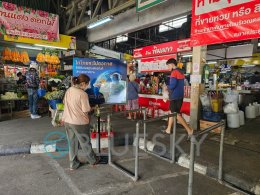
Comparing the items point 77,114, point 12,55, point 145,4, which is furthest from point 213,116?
point 12,55

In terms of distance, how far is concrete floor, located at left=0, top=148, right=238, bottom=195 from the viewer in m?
2.84

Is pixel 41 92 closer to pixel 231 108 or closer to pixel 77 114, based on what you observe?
pixel 77 114

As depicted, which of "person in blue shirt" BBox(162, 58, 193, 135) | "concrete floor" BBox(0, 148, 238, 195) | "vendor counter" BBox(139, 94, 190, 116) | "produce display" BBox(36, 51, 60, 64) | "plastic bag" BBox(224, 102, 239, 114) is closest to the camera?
"concrete floor" BBox(0, 148, 238, 195)

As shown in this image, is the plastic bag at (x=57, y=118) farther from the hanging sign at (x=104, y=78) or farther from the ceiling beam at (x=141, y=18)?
the ceiling beam at (x=141, y=18)

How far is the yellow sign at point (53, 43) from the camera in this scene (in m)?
7.63

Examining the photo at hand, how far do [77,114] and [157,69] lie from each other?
5291mm

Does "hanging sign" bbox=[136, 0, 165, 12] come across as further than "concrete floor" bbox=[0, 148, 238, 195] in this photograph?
Yes

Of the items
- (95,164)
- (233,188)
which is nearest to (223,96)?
(233,188)

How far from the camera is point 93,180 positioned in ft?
10.3

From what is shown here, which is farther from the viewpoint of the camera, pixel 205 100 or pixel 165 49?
pixel 165 49

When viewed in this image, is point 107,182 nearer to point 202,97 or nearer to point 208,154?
point 208,154

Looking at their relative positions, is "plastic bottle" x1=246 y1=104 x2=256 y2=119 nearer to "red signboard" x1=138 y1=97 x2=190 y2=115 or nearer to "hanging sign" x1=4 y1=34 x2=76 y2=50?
"red signboard" x1=138 y1=97 x2=190 y2=115

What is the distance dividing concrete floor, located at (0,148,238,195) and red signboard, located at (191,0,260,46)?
9.95ft

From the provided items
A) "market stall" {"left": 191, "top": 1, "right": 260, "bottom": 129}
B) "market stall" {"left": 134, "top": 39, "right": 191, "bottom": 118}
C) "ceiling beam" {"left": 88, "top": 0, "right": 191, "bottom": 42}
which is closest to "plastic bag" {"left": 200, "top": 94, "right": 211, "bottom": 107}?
"market stall" {"left": 191, "top": 1, "right": 260, "bottom": 129}
